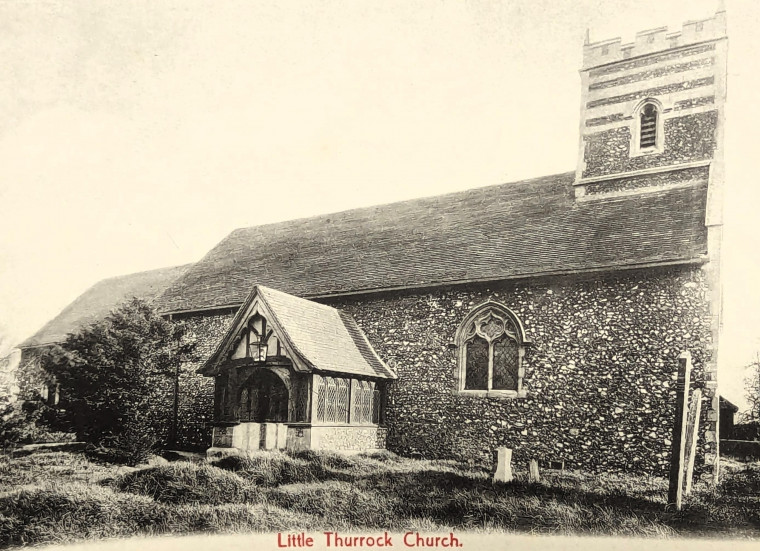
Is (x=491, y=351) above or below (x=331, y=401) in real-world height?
above

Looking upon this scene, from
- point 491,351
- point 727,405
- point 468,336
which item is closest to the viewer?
point 727,405

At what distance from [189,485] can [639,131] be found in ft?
45.2

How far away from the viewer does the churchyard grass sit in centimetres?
995

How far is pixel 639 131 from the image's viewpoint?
686 inches

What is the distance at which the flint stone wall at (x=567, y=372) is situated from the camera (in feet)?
44.8

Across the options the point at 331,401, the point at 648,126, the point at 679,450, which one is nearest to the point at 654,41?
the point at 648,126

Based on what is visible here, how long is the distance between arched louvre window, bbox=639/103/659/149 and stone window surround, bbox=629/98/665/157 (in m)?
0.06

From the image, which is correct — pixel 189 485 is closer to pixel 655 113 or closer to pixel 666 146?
pixel 666 146

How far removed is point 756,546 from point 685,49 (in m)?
12.0

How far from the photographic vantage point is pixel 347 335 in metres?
17.4

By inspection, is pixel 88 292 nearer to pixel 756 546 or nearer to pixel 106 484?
pixel 106 484

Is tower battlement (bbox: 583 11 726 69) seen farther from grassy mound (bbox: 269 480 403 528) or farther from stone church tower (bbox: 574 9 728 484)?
grassy mound (bbox: 269 480 403 528)

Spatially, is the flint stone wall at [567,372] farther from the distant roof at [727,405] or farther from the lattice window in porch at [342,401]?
the lattice window in porch at [342,401]

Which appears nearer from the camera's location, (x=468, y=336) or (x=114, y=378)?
(x=114, y=378)
